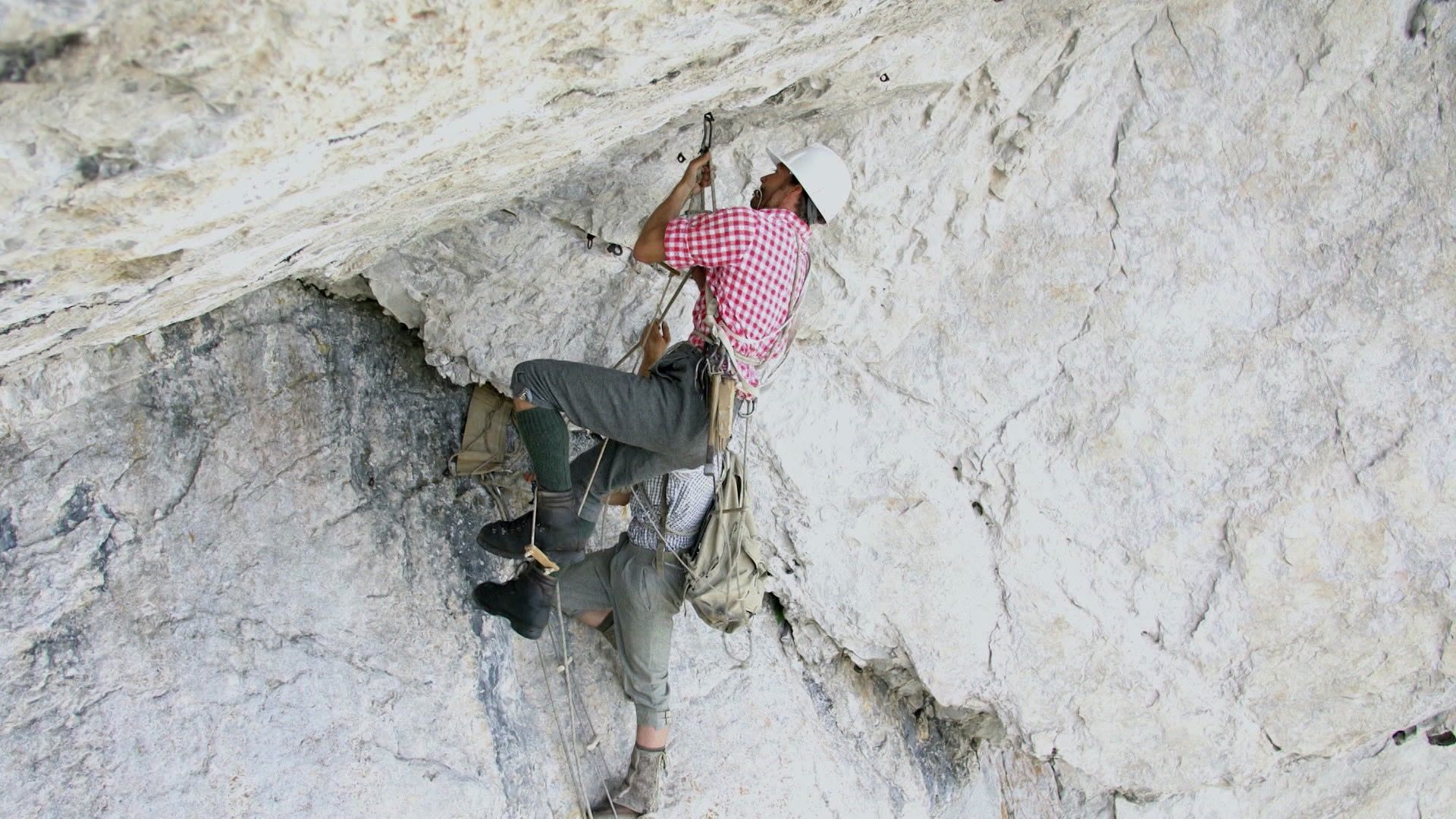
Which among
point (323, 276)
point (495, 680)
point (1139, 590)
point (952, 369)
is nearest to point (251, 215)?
point (323, 276)

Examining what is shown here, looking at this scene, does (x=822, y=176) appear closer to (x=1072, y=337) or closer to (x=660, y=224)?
(x=660, y=224)

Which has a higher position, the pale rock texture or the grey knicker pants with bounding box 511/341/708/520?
the grey knicker pants with bounding box 511/341/708/520

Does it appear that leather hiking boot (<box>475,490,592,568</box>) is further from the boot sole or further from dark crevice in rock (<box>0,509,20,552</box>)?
dark crevice in rock (<box>0,509,20,552</box>)

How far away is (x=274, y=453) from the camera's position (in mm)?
3633

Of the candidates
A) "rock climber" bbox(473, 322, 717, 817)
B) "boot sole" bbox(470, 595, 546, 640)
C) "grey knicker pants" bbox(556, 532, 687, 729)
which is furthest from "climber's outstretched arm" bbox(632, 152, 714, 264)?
"boot sole" bbox(470, 595, 546, 640)

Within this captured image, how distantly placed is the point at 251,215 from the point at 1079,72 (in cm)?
259

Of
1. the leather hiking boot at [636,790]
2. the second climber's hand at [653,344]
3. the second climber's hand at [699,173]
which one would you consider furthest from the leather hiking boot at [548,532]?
the second climber's hand at [699,173]

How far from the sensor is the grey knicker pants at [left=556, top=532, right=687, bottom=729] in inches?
145

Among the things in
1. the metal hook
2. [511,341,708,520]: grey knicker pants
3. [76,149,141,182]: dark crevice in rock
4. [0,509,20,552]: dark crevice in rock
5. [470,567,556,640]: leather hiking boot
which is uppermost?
[76,149,141,182]: dark crevice in rock

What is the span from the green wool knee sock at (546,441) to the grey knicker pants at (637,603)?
19.6 inches

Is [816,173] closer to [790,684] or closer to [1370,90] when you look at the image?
[1370,90]

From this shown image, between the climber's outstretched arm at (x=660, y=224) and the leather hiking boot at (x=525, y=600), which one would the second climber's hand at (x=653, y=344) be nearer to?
the climber's outstretched arm at (x=660, y=224)

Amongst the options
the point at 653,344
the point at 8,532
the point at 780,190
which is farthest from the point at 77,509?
the point at 780,190

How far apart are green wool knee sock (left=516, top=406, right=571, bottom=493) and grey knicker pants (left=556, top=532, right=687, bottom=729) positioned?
497 mm
